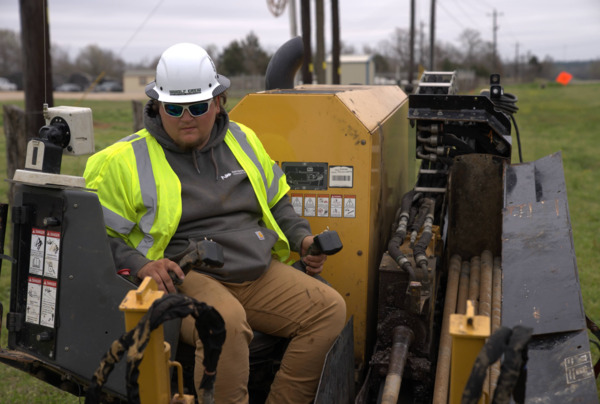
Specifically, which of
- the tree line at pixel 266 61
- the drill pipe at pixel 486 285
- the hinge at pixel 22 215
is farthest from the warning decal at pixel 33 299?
the tree line at pixel 266 61

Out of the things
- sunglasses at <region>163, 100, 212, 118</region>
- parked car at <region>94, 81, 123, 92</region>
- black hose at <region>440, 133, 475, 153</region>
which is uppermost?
parked car at <region>94, 81, 123, 92</region>

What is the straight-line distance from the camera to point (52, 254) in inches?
103

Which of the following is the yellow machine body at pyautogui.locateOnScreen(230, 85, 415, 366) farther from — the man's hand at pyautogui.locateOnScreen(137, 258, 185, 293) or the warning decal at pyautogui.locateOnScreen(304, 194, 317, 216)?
the man's hand at pyautogui.locateOnScreen(137, 258, 185, 293)

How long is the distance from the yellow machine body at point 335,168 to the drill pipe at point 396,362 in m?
0.31

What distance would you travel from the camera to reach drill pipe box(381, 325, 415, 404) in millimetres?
2902

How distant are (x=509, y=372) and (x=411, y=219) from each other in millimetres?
2276

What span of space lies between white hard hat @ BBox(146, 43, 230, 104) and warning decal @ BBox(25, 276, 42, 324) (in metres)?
0.87

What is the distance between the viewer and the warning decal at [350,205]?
140 inches

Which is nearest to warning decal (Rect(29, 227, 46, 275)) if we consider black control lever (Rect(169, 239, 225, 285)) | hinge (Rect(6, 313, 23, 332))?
hinge (Rect(6, 313, 23, 332))

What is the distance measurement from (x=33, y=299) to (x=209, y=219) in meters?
0.78

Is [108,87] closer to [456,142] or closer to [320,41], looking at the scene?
[320,41]

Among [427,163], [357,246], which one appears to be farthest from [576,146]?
[357,246]

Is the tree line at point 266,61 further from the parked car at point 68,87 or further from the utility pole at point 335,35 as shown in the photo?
the utility pole at point 335,35

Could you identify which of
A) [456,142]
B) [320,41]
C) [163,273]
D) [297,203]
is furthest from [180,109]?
[320,41]
